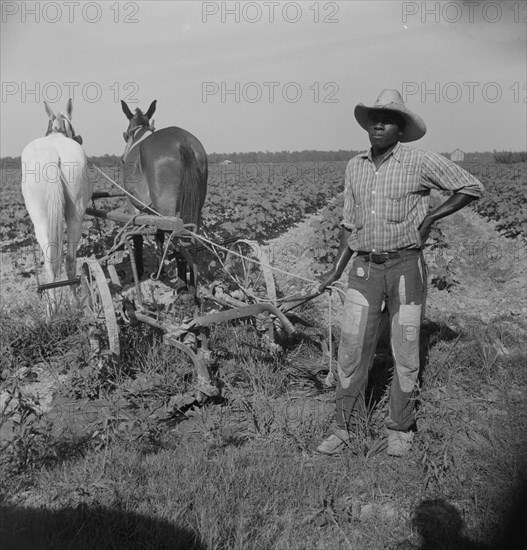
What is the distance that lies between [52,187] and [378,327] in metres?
4.08

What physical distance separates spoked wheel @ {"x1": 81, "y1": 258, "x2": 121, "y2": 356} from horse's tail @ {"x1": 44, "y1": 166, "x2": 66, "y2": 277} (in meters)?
1.60

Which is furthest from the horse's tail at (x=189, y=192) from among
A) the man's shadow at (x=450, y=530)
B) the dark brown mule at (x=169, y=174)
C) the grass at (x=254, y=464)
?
the man's shadow at (x=450, y=530)

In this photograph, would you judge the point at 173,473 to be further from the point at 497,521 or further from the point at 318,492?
the point at 497,521

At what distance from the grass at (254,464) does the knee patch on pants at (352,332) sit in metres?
0.38

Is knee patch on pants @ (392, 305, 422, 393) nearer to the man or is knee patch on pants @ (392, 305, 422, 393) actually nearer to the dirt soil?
the man

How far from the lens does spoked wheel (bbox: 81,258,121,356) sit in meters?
3.99

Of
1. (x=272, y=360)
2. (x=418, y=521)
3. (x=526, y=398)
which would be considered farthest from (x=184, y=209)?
(x=418, y=521)

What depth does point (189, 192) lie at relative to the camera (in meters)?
6.25

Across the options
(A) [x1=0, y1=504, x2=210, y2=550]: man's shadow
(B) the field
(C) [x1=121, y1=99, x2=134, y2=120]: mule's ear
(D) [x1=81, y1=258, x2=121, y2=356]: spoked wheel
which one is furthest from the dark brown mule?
(A) [x1=0, y1=504, x2=210, y2=550]: man's shadow

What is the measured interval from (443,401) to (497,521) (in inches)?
39.5

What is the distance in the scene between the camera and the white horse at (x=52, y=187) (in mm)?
5863

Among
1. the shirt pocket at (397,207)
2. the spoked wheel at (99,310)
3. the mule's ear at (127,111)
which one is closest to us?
the shirt pocket at (397,207)

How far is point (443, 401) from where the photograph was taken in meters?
3.50

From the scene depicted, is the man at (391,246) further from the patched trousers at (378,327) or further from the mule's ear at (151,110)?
the mule's ear at (151,110)
